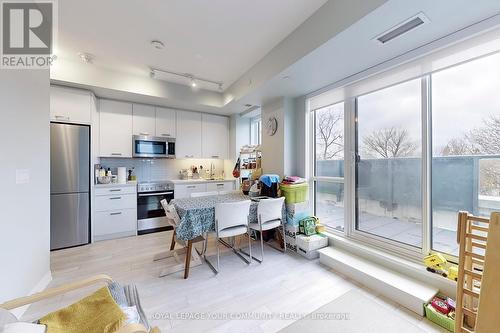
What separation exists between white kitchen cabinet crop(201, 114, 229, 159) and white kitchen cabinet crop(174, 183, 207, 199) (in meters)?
0.73

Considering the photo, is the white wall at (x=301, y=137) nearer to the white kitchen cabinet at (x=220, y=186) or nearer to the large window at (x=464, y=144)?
the large window at (x=464, y=144)

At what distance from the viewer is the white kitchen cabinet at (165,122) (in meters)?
3.89

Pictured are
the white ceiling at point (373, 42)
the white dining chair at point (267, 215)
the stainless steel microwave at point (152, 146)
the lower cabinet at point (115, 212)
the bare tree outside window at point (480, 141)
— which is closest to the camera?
the white ceiling at point (373, 42)

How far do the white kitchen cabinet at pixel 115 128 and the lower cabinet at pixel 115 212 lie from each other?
67cm

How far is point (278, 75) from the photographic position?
97.6 inches

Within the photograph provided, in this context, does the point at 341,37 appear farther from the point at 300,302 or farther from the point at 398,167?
the point at 300,302

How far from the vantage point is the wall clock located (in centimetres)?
338

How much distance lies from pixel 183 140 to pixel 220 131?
2.92ft

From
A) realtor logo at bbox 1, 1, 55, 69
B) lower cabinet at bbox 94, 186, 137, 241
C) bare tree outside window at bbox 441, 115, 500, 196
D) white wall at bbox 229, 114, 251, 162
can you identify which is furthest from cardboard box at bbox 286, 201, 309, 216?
realtor logo at bbox 1, 1, 55, 69

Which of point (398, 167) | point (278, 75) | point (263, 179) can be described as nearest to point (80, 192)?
point (263, 179)

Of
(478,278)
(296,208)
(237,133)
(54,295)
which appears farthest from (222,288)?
(237,133)

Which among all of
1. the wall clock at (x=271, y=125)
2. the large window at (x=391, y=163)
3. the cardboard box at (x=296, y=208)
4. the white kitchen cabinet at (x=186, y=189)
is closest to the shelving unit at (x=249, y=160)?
the wall clock at (x=271, y=125)

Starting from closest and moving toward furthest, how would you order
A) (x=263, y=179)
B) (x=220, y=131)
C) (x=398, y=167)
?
(x=398, y=167)
(x=263, y=179)
(x=220, y=131)

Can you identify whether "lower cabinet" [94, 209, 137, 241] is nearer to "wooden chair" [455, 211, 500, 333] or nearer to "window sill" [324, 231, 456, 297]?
"window sill" [324, 231, 456, 297]
